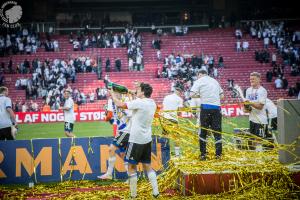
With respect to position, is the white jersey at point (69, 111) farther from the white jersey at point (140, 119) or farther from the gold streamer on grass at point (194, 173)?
the white jersey at point (140, 119)

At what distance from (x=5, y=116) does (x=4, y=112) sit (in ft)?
0.38

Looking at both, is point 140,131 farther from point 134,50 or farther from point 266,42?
point 266,42

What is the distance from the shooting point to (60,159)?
10.8 metres

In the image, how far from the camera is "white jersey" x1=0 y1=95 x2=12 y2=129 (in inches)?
475

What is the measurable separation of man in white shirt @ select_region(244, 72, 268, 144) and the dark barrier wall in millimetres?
2189

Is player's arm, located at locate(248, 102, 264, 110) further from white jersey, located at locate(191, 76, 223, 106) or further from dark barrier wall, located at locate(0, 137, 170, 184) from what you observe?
dark barrier wall, located at locate(0, 137, 170, 184)

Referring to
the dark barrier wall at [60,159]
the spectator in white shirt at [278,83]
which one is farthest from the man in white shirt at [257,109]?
the spectator in white shirt at [278,83]

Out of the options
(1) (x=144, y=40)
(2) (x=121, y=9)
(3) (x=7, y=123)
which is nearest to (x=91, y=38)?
(1) (x=144, y=40)

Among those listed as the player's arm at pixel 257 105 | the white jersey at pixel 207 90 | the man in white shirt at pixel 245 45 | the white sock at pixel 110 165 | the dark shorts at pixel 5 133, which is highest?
the man in white shirt at pixel 245 45

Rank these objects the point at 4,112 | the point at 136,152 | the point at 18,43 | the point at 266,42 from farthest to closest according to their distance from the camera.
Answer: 1. the point at 266,42
2. the point at 18,43
3. the point at 4,112
4. the point at 136,152

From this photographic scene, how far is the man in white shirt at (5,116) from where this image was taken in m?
12.0

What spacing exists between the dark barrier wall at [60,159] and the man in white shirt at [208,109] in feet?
4.78

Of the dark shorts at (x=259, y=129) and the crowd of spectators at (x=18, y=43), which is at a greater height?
the crowd of spectators at (x=18, y=43)

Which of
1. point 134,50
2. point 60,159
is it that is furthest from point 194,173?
point 134,50
